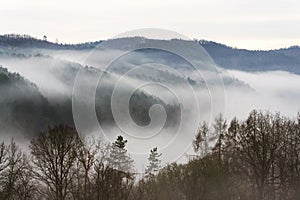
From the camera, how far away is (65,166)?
1503 inches

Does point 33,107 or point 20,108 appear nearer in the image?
point 33,107

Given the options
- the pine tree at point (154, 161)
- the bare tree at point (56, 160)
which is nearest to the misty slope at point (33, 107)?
the pine tree at point (154, 161)

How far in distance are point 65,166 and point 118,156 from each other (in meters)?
34.6

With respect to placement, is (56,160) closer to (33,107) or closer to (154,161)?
(154,161)

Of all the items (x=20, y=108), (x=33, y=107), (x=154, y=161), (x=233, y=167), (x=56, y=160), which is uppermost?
(x=33, y=107)

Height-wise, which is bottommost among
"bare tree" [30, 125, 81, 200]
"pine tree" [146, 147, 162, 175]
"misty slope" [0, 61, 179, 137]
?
"bare tree" [30, 125, 81, 200]

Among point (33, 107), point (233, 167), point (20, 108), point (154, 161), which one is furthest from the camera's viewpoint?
point (20, 108)

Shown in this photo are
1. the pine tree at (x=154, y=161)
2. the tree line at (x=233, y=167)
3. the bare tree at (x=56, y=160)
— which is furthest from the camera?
the pine tree at (x=154, y=161)

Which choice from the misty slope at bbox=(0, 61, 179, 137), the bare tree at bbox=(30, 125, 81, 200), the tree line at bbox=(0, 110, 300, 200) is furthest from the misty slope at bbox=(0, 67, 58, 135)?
the bare tree at bbox=(30, 125, 81, 200)

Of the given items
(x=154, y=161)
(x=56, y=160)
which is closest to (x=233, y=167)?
(x=56, y=160)

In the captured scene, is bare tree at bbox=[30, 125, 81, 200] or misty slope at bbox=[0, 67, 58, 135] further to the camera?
misty slope at bbox=[0, 67, 58, 135]

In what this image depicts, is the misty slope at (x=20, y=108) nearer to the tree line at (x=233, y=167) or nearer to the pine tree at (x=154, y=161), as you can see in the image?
the pine tree at (x=154, y=161)

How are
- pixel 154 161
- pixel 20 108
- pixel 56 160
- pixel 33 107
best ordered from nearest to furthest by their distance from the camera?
1. pixel 56 160
2. pixel 154 161
3. pixel 33 107
4. pixel 20 108

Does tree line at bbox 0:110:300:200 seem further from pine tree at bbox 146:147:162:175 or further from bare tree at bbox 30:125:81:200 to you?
pine tree at bbox 146:147:162:175
